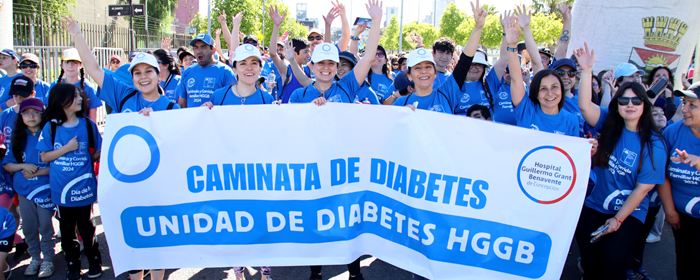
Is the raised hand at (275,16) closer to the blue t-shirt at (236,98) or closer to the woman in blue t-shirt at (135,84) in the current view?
the blue t-shirt at (236,98)

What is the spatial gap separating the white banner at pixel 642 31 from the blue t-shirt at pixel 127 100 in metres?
6.65

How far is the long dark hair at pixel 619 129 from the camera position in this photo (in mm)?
3164

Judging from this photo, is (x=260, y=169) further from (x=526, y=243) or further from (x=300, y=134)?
(x=526, y=243)

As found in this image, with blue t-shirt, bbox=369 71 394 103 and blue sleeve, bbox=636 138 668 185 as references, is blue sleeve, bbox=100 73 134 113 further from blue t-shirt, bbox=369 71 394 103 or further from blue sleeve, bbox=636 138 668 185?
blue sleeve, bbox=636 138 668 185

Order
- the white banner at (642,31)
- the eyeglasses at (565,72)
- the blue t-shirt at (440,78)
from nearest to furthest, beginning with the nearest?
the eyeglasses at (565,72) → the blue t-shirt at (440,78) → the white banner at (642,31)

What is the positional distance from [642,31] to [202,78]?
21.5 ft

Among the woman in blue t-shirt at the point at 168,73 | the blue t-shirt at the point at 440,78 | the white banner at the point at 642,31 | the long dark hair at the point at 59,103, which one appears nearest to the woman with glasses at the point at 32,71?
the woman in blue t-shirt at the point at 168,73

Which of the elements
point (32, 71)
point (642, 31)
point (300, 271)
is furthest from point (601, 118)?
point (32, 71)

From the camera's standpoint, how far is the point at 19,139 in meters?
4.04

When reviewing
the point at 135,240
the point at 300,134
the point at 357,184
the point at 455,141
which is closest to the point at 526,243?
the point at 455,141

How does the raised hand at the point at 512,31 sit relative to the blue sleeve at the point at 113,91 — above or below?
above

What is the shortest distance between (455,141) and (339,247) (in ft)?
3.73

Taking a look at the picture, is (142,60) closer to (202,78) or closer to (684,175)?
(202,78)

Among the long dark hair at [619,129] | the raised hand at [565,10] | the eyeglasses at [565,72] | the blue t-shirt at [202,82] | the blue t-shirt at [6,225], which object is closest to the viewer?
the long dark hair at [619,129]
